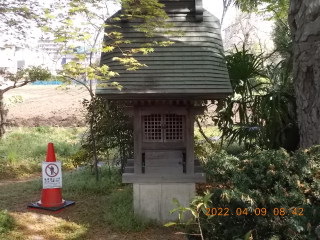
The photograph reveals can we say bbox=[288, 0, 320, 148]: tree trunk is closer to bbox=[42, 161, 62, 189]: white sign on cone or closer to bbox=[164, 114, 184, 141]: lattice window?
bbox=[164, 114, 184, 141]: lattice window

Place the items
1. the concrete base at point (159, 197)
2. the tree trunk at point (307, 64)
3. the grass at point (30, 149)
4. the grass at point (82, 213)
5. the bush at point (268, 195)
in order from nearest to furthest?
the bush at point (268, 195) < the tree trunk at point (307, 64) < the grass at point (82, 213) < the concrete base at point (159, 197) < the grass at point (30, 149)

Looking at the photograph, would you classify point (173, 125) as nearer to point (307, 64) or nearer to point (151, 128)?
point (151, 128)

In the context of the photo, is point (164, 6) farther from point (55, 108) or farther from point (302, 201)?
point (55, 108)

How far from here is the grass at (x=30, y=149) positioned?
924cm

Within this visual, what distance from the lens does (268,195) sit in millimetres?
3246

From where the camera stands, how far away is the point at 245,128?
5715 millimetres

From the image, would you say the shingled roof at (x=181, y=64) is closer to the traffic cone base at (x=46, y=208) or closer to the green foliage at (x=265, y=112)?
the green foliage at (x=265, y=112)

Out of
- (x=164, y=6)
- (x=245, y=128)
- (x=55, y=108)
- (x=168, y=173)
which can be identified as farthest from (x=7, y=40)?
(x=55, y=108)

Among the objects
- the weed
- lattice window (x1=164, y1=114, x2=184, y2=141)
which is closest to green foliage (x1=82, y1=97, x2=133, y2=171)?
lattice window (x1=164, y1=114, x2=184, y2=141)

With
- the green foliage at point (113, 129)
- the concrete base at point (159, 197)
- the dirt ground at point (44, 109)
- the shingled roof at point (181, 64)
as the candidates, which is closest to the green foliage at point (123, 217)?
the concrete base at point (159, 197)

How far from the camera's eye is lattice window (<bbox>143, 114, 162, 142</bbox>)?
5.33 meters

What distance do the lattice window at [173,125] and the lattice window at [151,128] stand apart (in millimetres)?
117

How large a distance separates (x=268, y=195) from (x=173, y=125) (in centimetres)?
236

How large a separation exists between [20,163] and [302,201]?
826cm
